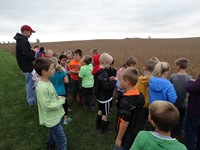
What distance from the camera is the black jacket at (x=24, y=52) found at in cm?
593

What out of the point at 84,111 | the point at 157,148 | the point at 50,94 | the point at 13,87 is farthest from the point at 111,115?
the point at 13,87

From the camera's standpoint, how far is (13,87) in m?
9.36

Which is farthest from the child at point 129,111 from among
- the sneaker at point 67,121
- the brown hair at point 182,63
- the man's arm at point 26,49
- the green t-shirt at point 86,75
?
the man's arm at point 26,49

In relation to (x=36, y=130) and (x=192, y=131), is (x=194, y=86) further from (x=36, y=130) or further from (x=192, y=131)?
(x=36, y=130)

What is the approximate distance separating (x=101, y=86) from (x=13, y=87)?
661cm

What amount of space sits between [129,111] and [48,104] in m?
1.36

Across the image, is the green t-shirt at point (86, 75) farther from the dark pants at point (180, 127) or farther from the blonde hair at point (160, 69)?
the dark pants at point (180, 127)

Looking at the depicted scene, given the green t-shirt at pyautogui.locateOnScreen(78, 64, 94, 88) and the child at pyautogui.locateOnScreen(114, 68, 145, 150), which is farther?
the green t-shirt at pyautogui.locateOnScreen(78, 64, 94, 88)

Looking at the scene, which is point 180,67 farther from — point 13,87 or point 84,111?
point 13,87

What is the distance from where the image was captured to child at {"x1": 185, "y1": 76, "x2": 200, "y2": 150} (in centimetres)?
333

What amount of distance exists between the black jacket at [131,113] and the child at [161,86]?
1.04 metres

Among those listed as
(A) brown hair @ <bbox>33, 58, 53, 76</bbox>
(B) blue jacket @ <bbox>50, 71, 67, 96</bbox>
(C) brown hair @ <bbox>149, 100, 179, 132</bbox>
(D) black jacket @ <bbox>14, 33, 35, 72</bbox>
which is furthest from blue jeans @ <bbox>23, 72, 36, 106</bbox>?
(C) brown hair @ <bbox>149, 100, 179, 132</bbox>

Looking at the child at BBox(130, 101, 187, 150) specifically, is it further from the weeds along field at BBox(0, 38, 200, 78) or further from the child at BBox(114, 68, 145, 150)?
the weeds along field at BBox(0, 38, 200, 78)

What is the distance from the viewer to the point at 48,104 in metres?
3.18
